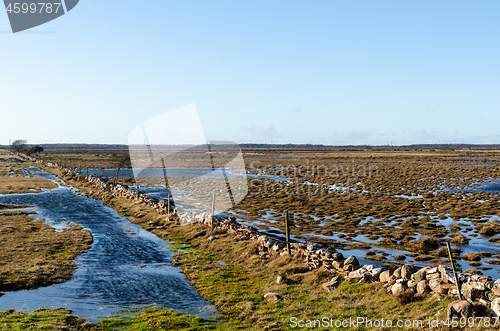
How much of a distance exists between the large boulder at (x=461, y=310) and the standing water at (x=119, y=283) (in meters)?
7.78

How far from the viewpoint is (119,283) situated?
1591 centimetres

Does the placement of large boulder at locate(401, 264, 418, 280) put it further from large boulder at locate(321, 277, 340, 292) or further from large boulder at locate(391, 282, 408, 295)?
large boulder at locate(321, 277, 340, 292)

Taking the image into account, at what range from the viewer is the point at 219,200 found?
4606 cm

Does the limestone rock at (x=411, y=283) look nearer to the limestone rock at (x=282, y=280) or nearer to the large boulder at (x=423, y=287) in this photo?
the large boulder at (x=423, y=287)

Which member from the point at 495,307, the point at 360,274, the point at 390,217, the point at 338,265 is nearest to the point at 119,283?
the point at 338,265

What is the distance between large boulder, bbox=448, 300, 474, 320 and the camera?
359 inches

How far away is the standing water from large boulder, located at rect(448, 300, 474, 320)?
25.5ft

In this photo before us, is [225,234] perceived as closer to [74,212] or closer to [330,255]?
[330,255]

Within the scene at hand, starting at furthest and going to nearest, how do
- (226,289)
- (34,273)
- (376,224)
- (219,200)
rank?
(219,200), (376,224), (34,273), (226,289)

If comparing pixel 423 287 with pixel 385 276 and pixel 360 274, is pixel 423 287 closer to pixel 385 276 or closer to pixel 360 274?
pixel 385 276

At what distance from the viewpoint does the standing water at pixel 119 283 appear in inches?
518

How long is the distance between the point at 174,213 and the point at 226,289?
16.9 meters

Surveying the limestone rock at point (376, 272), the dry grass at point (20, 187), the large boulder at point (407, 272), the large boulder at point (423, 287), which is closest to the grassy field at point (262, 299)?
the large boulder at point (423, 287)

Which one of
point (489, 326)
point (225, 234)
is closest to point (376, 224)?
point (225, 234)
